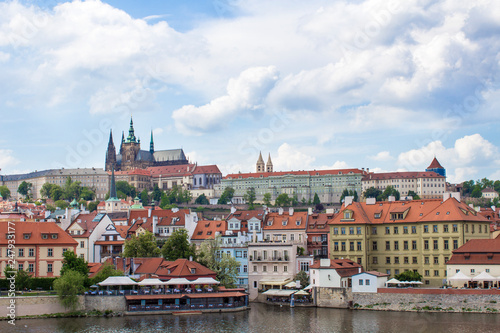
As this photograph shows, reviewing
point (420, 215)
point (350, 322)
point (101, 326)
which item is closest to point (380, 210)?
point (420, 215)

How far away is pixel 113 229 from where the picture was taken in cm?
9175

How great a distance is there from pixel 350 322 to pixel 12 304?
2894cm

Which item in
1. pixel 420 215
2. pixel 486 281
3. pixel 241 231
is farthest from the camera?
pixel 241 231

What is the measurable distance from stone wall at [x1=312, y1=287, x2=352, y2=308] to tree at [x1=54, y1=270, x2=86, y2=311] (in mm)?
22838

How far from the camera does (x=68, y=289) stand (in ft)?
208

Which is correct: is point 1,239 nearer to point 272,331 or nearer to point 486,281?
point 272,331

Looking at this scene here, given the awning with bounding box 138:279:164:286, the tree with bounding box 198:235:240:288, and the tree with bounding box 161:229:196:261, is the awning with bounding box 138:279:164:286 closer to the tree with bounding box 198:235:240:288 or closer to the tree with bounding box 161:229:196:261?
the tree with bounding box 198:235:240:288

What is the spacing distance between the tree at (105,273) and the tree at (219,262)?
1064 cm

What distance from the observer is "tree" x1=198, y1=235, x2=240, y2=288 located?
247 feet

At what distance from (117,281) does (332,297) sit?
67.7ft

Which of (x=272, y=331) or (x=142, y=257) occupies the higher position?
(x=142, y=257)

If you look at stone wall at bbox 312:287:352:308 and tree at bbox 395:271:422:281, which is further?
tree at bbox 395:271:422:281

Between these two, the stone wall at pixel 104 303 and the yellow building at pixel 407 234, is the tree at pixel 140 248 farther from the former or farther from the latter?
the yellow building at pixel 407 234

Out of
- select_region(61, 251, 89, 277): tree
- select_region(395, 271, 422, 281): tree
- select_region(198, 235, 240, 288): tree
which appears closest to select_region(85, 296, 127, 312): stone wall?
select_region(61, 251, 89, 277): tree
